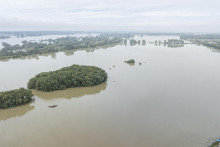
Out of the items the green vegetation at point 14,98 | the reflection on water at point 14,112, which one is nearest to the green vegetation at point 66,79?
the green vegetation at point 14,98

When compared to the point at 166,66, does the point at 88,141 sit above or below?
below

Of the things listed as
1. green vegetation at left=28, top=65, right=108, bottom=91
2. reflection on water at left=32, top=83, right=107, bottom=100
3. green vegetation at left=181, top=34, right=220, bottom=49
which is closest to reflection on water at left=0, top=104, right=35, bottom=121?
reflection on water at left=32, top=83, right=107, bottom=100

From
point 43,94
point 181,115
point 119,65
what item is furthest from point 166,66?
point 43,94

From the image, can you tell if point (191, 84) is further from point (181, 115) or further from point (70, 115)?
point (70, 115)

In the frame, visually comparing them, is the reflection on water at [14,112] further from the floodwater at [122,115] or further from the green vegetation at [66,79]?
the green vegetation at [66,79]

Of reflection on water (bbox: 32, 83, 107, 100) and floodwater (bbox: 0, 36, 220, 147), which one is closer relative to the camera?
floodwater (bbox: 0, 36, 220, 147)

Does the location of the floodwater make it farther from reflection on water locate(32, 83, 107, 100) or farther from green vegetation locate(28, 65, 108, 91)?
green vegetation locate(28, 65, 108, 91)
